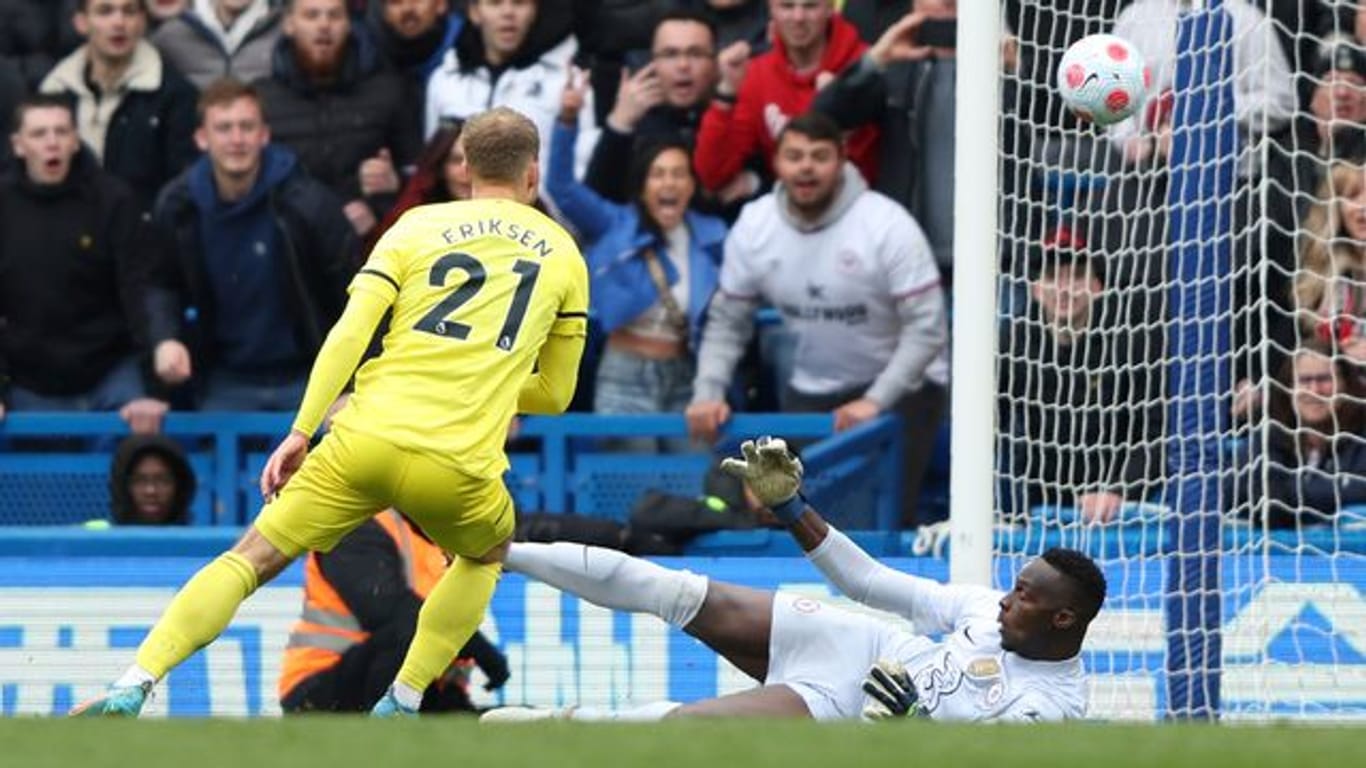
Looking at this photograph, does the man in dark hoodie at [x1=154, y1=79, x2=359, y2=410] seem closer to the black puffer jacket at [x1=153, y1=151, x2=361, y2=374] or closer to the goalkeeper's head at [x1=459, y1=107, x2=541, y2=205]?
the black puffer jacket at [x1=153, y1=151, x2=361, y2=374]

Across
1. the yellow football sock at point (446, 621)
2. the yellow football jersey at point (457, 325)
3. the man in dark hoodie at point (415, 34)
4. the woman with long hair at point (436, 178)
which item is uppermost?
the man in dark hoodie at point (415, 34)

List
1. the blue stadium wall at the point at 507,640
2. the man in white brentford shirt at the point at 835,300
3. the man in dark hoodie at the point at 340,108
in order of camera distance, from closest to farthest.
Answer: the blue stadium wall at the point at 507,640 < the man in white brentford shirt at the point at 835,300 < the man in dark hoodie at the point at 340,108

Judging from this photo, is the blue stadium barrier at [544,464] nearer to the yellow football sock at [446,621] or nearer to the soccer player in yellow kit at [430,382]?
the yellow football sock at [446,621]

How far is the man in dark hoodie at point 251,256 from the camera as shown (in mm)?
12562

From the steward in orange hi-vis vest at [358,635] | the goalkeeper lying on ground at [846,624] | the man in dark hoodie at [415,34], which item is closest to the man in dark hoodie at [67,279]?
the man in dark hoodie at [415,34]

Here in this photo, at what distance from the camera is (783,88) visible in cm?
1251

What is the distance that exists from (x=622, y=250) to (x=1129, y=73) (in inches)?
135

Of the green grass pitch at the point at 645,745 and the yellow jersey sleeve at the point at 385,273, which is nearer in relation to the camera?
the green grass pitch at the point at 645,745

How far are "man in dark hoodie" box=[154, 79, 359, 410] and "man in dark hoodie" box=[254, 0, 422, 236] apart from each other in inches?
8.3

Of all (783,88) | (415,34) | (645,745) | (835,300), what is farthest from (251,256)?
(645,745)

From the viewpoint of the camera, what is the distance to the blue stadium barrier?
11.9 meters

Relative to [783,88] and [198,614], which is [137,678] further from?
[783,88]

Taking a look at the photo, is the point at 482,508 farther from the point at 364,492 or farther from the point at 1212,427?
the point at 1212,427

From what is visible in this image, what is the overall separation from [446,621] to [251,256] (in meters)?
4.26
